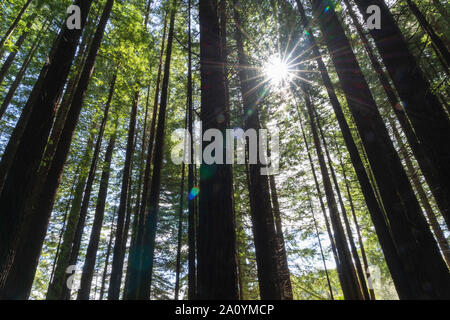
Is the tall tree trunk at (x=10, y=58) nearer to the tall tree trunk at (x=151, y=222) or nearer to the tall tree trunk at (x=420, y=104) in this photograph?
the tall tree trunk at (x=151, y=222)

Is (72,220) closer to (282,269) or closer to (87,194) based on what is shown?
(87,194)

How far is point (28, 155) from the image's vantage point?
10.7 feet

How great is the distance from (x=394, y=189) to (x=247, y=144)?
4.27 metres

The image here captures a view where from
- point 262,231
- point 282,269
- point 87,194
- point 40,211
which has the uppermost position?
point 87,194

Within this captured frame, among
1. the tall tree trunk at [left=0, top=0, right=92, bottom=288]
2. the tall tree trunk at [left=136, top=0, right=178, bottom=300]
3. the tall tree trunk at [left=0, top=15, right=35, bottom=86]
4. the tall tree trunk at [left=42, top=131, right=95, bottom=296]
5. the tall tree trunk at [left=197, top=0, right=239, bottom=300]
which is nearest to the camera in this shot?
the tall tree trunk at [left=197, top=0, right=239, bottom=300]

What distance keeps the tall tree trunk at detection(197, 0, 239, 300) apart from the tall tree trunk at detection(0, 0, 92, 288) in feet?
8.67

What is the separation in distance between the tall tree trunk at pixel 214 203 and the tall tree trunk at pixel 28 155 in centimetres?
264

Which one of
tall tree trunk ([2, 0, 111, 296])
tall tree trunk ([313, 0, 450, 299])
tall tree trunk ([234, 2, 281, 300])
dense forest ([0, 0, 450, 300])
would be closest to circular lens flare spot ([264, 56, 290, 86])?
dense forest ([0, 0, 450, 300])

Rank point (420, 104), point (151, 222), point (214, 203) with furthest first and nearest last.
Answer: point (151, 222) < point (420, 104) < point (214, 203)

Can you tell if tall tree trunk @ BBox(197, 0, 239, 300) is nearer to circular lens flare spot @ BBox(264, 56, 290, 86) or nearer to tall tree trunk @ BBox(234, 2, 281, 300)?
tall tree trunk @ BBox(234, 2, 281, 300)

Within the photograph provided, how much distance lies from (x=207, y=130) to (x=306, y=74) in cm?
791

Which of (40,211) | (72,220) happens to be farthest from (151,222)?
(72,220)

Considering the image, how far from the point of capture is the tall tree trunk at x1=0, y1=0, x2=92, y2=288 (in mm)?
2905
